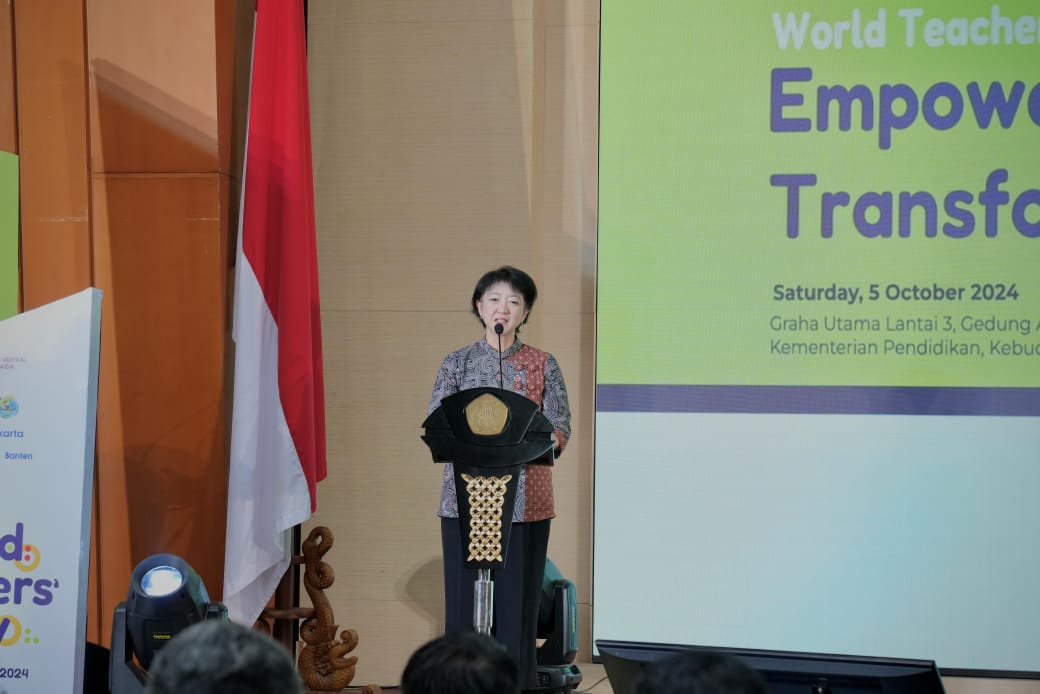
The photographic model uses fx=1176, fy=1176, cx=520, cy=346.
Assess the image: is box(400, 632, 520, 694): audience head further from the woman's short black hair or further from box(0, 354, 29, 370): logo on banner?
the woman's short black hair

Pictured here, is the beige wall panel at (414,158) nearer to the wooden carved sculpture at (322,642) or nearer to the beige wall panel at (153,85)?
the beige wall panel at (153,85)

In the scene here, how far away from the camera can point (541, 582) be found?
3.78 meters

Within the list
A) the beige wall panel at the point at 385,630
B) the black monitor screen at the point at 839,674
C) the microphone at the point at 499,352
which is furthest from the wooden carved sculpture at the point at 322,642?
the black monitor screen at the point at 839,674

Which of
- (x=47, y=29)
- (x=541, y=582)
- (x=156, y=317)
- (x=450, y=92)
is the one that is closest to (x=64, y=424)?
(x=156, y=317)

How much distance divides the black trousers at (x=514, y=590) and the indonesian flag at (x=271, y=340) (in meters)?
0.71

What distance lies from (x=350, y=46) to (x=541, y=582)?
2.64 metres

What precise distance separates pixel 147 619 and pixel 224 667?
1978 millimetres

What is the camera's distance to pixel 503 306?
392 cm

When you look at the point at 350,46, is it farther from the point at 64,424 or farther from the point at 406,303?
the point at 64,424

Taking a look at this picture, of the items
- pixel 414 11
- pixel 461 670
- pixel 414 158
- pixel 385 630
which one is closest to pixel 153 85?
pixel 414 158

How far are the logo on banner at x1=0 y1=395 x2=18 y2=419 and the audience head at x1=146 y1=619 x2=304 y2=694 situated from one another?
2113mm

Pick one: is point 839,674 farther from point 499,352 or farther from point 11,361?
point 11,361

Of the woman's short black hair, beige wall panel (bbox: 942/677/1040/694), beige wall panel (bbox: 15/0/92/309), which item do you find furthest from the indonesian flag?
beige wall panel (bbox: 942/677/1040/694)

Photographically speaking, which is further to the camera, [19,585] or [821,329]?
[821,329]
